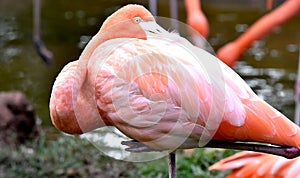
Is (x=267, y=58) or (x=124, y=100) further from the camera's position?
(x=267, y=58)

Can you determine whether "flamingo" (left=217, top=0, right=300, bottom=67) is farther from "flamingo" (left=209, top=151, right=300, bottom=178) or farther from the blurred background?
"flamingo" (left=209, top=151, right=300, bottom=178)

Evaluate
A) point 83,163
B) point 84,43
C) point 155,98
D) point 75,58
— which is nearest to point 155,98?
point 155,98

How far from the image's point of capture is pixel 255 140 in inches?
79.1

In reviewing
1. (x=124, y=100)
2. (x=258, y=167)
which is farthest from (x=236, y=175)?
(x=124, y=100)

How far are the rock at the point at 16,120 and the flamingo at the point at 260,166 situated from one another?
138 cm

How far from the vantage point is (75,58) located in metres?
5.71

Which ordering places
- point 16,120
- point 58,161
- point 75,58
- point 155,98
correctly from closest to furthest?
point 155,98 → point 58,161 → point 16,120 → point 75,58

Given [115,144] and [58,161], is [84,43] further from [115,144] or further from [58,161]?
[115,144]

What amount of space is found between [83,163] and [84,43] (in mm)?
2692

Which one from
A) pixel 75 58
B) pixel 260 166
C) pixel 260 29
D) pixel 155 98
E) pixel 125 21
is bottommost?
pixel 75 58

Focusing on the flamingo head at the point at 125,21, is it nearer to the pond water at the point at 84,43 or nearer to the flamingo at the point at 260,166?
the flamingo at the point at 260,166

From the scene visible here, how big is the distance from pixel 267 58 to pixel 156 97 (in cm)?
418

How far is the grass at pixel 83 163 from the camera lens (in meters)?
3.18

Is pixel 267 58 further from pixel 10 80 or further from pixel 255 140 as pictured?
pixel 255 140
